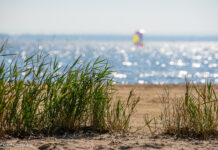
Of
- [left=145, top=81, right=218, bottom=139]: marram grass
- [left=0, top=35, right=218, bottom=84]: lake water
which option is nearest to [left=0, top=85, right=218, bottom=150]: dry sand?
[left=145, top=81, right=218, bottom=139]: marram grass

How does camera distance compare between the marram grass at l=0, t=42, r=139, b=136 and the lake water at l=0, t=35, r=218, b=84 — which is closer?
the marram grass at l=0, t=42, r=139, b=136

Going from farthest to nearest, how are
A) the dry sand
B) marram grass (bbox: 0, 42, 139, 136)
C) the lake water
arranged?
the lake water < marram grass (bbox: 0, 42, 139, 136) < the dry sand

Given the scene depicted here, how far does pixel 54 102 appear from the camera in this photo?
A: 14.7 ft

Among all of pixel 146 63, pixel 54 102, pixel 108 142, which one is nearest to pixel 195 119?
pixel 108 142

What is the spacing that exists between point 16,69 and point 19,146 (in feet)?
3.82

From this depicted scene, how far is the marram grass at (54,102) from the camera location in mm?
4430

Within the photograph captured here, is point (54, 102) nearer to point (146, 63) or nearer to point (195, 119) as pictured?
point (195, 119)

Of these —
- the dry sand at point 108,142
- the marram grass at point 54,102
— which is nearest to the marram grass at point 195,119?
the dry sand at point 108,142

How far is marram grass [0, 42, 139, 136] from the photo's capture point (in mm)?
4430

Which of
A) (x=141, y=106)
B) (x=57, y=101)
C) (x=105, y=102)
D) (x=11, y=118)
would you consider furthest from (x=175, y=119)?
(x=141, y=106)

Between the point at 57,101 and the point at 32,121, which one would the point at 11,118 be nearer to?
the point at 32,121

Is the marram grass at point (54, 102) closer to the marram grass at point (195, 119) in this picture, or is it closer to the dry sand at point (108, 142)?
the dry sand at point (108, 142)

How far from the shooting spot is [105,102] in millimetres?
4691

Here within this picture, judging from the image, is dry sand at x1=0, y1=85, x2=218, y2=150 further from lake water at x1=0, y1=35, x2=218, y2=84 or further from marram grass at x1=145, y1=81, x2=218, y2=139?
lake water at x1=0, y1=35, x2=218, y2=84
